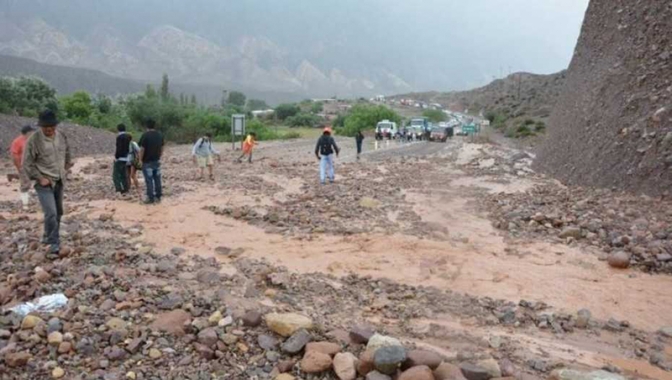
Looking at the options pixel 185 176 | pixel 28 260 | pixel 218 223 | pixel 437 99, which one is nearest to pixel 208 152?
pixel 185 176

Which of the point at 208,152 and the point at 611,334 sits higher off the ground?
the point at 208,152

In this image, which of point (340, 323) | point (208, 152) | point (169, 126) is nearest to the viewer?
point (340, 323)

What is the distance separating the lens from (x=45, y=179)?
258 inches

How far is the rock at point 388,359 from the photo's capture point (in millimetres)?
4320

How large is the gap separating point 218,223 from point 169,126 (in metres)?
34.8

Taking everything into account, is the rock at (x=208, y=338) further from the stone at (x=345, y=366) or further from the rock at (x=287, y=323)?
the stone at (x=345, y=366)

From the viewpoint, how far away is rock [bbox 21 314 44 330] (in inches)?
197

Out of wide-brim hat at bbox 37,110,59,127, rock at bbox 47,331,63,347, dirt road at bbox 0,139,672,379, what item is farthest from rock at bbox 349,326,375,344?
wide-brim hat at bbox 37,110,59,127

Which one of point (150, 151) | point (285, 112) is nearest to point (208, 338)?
point (150, 151)

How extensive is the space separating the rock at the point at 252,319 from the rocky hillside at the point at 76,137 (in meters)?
22.7

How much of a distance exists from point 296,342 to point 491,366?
161 cm

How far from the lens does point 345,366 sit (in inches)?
174

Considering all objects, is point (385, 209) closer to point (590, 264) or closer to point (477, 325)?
point (590, 264)

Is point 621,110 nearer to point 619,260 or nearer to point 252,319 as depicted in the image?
point 619,260
